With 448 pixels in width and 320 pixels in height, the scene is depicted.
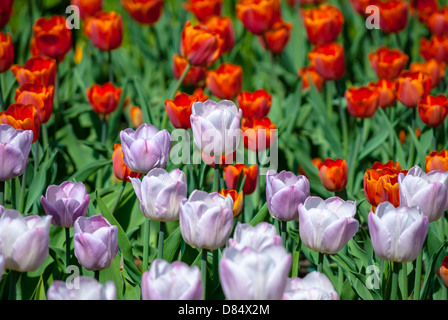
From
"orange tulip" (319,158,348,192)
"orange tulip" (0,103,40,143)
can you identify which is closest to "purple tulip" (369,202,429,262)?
"orange tulip" (319,158,348,192)

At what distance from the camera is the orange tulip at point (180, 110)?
1.95 m

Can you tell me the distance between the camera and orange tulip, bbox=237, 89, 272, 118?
2.26 metres

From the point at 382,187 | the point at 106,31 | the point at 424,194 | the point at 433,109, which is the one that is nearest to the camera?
the point at 424,194

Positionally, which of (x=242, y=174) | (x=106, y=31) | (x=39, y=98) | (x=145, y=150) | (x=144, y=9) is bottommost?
(x=242, y=174)

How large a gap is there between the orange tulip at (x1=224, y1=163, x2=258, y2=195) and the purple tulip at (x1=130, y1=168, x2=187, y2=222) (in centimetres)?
40

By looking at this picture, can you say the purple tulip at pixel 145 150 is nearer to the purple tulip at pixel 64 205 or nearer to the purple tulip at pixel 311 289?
the purple tulip at pixel 64 205

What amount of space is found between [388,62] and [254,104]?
74 centimetres

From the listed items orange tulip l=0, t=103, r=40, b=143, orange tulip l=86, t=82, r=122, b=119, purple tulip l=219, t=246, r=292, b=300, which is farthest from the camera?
orange tulip l=86, t=82, r=122, b=119

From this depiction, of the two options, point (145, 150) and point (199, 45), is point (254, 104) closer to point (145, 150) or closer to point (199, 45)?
point (199, 45)

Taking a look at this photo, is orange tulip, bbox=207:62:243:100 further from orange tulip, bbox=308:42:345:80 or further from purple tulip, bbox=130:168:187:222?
purple tulip, bbox=130:168:187:222

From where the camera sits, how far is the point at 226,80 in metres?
2.48

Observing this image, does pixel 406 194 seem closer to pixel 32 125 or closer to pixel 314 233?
pixel 314 233

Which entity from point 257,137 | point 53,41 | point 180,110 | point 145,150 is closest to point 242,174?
point 257,137
